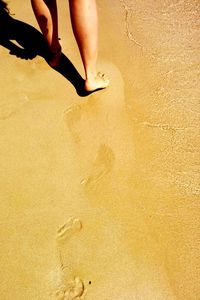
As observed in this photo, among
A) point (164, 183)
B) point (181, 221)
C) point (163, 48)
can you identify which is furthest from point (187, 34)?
point (181, 221)

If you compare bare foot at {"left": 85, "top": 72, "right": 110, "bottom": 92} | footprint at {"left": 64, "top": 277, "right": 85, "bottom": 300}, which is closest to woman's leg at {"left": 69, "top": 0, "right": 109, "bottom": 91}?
bare foot at {"left": 85, "top": 72, "right": 110, "bottom": 92}

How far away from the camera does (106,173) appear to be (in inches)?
66.6

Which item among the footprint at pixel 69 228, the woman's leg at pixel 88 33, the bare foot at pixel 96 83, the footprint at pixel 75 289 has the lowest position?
the footprint at pixel 75 289

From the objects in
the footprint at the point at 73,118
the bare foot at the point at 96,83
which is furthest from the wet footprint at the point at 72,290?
the bare foot at the point at 96,83

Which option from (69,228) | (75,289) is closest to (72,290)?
(75,289)

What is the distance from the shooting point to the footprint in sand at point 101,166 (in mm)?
1663

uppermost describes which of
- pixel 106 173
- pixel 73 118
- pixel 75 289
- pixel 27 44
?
pixel 27 44

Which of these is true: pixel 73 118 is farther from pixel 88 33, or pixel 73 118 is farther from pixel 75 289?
pixel 75 289

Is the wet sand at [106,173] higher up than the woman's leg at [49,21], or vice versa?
the woman's leg at [49,21]

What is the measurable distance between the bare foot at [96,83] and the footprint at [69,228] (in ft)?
2.59

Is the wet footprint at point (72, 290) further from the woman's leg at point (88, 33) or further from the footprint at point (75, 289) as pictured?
the woman's leg at point (88, 33)

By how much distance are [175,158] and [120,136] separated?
304 mm

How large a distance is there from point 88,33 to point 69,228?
981mm

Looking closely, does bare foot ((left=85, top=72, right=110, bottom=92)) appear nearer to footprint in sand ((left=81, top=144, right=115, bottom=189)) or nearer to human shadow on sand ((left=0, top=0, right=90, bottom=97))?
human shadow on sand ((left=0, top=0, right=90, bottom=97))
